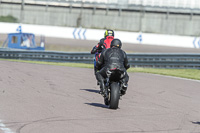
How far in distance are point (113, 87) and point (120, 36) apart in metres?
31.6

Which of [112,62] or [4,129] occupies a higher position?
[112,62]

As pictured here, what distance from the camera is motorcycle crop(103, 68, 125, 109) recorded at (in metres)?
8.64

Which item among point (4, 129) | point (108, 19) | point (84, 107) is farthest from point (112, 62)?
point (108, 19)

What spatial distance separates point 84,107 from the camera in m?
8.72

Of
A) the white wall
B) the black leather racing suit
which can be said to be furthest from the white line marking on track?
the white wall

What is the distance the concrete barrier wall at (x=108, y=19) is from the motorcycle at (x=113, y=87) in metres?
43.6

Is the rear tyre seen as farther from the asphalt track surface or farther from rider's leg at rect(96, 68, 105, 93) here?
rider's leg at rect(96, 68, 105, 93)

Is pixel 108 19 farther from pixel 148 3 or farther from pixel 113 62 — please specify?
pixel 113 62

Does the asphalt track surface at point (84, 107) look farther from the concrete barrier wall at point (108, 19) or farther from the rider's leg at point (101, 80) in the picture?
the concrete barrier wall at point (108, 19)

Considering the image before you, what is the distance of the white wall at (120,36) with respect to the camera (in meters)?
39.4

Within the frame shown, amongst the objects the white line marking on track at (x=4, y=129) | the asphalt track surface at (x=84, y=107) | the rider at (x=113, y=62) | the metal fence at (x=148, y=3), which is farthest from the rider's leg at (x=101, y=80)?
the metal fence at (x=148, y=3)

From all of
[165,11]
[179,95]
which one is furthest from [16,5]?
[179,95]

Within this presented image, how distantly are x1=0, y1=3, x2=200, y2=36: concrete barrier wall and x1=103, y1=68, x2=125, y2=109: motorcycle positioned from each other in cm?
4357

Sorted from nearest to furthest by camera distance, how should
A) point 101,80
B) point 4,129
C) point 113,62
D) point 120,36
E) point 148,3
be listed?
point 4,129 → point 113,62 → point 101,80 → point 120,36 → point 148,3
